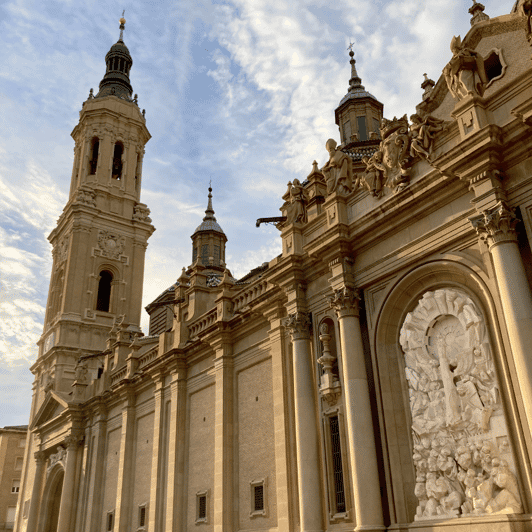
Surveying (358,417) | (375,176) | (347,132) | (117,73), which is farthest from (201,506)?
(117,73)

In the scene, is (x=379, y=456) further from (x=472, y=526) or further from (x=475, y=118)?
(x=475, y=118)

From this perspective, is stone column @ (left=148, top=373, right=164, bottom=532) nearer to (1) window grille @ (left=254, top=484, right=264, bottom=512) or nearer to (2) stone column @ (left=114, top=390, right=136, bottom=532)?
(2) stone column @ (left=114, top=390, right=136, bottom=532)

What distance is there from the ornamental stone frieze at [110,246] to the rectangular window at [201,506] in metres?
25.9

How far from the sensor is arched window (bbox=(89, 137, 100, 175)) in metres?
47.2

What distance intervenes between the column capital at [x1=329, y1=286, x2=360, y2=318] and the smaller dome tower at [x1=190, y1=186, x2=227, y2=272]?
29167mm

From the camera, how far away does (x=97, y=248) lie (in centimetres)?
4359

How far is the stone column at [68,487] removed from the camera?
30.8 meters

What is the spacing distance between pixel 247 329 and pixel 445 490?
9.86 metres

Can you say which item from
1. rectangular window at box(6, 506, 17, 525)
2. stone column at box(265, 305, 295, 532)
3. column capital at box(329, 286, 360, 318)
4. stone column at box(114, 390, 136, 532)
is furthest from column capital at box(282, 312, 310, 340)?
rectangular window at box(6, 506, 17, 525)

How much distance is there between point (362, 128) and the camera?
1316 inches

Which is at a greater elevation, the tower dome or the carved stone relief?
the tower dome

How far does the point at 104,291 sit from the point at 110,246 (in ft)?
11.2

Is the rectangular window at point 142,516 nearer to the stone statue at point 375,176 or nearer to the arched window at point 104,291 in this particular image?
the stone statue at point 375,176

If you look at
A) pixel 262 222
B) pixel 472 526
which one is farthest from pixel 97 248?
pixel 472 526
